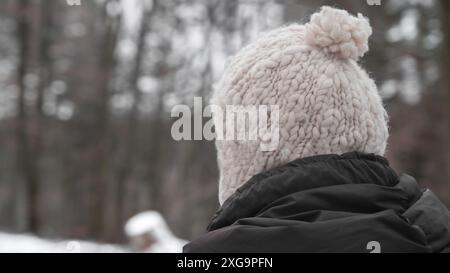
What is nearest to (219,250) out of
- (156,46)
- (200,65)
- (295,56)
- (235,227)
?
(235,227)

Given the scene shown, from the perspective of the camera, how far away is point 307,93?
1.77 meters

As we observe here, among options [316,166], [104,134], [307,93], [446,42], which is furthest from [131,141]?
[316,166]

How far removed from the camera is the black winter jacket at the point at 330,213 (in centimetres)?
150

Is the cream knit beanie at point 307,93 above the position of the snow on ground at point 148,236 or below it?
above

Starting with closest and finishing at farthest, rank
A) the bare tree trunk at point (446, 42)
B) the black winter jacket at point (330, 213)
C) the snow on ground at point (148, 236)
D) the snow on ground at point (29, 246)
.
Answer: the black winter jacket at point (330, 213), the bare tree trunk at point (446, 42), the snow on ground at point (148, 236), the snow on ground at point (29, 246)

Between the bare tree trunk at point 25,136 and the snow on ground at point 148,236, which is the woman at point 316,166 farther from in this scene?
the bare tree trunk at point 25,136

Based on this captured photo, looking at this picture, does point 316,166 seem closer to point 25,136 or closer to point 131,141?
point 25,136

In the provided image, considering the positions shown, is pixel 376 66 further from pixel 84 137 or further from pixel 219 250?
pixel 219 250

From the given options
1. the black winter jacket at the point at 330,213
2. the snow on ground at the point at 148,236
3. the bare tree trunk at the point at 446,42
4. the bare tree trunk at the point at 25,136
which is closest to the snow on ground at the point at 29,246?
the snow on ground at the point at 148,236

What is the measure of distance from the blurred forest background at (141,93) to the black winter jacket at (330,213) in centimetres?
1004

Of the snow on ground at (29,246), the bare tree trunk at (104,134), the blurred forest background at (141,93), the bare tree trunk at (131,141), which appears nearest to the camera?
the snow on ground at (29,246)

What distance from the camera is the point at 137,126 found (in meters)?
21.4

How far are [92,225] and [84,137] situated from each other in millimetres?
4228
